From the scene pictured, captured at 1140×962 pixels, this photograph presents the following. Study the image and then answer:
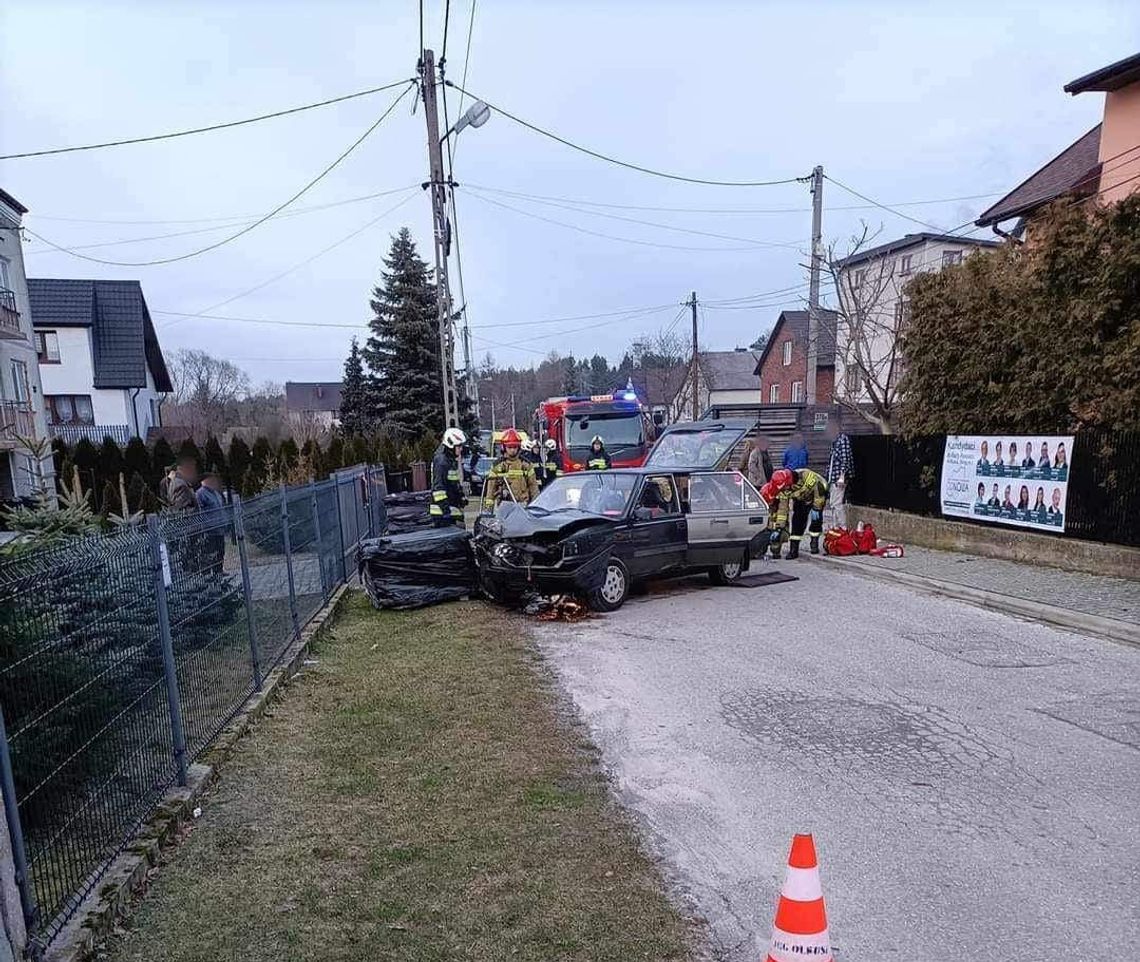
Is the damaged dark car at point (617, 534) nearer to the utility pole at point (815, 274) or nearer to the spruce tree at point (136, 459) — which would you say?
the utility pole at point (815, 274)

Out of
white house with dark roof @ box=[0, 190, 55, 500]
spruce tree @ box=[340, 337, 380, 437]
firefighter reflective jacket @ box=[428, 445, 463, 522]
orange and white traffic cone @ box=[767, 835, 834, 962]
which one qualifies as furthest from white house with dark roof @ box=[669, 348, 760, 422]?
orange and white traffic cone @ box=[767, 835, 834, 962]

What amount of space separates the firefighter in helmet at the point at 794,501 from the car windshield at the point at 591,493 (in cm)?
340

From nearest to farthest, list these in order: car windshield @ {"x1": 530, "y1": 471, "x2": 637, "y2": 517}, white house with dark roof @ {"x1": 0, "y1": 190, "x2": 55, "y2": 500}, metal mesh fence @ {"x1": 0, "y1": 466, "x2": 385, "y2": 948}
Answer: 1. metal mesh fence @ {"x1": 0, "y1": 466, "x2": 385, "y2": 948}
2. car windshield @ {"x1": 530, "y1": 471, "x2": 637, "y2": 517}
3. white house with dark roof @ {"x1": 0, "y1": 190, "x2": 55, "y2": 500}

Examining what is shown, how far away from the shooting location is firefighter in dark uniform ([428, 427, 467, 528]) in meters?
9.58

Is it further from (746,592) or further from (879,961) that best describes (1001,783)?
(746,592)

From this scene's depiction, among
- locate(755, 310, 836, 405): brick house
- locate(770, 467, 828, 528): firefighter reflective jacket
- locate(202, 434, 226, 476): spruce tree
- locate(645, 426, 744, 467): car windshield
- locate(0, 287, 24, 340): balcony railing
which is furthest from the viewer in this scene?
locate(755, 310, 836, 405): brick house

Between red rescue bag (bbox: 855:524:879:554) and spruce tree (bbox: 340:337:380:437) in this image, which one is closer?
red rescue bag (bbox: 855:524:879:554)

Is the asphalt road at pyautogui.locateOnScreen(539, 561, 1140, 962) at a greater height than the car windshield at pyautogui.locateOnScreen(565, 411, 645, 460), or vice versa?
the car windshield at pyautogui.locateOnScreen(565, 411, 645, 460)

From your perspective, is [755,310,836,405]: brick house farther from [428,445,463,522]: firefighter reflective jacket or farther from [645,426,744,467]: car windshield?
[428,445,463,522]: firefighter reflective jacket

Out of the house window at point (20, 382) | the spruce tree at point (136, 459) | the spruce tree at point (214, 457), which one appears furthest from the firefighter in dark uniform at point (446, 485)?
the house window at point (20, 382)

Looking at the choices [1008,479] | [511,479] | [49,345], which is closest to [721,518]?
[511,479]

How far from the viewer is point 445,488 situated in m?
9.66

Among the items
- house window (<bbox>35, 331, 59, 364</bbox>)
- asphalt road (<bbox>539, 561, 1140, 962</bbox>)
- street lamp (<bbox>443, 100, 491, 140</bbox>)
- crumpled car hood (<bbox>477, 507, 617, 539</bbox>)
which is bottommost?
asphalt road (<bbox>539, 561, 1140, 962</bbox>)

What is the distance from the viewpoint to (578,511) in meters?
8.71
